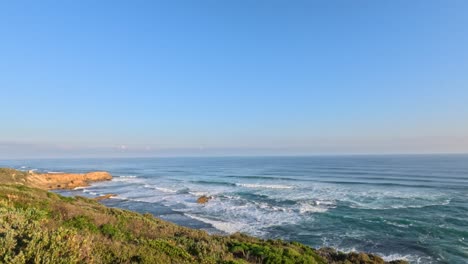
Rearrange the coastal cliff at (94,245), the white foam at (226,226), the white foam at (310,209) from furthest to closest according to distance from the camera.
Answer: the white foam at (310,209) → the white foam at (226,226) → the coastal cliff at (94,245)

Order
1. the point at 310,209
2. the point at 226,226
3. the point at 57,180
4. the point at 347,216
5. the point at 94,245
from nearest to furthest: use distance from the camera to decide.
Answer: the point at 94,245 → the point at 226,226 → the point at 347,216 → the point at 310,209 → the point at 57,180

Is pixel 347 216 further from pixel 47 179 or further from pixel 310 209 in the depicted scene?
pixel 47 179

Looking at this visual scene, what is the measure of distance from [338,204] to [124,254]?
35.1 meters

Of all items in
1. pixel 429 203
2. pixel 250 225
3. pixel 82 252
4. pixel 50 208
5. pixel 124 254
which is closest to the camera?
pixel 82 252

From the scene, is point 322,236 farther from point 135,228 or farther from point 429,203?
point 429,203

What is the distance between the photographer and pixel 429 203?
3591cm

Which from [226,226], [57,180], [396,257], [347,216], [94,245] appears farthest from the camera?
[57,180]

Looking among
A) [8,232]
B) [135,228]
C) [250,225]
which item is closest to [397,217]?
[250,225]

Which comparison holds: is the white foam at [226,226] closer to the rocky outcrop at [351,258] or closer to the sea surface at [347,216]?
the sea surface at [347,216]

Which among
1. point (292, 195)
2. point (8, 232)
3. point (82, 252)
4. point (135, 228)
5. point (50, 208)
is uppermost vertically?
point (8, 232)

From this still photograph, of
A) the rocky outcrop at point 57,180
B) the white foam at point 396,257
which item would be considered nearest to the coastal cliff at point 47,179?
the rocky outcrop at point 57,180

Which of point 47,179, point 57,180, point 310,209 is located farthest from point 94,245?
point 57,180

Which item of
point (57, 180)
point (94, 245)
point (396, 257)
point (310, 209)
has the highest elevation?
point (94, 245)

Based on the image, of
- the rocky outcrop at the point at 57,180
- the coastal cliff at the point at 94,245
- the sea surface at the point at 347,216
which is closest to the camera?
the coastal cliff at the point at 94,245
